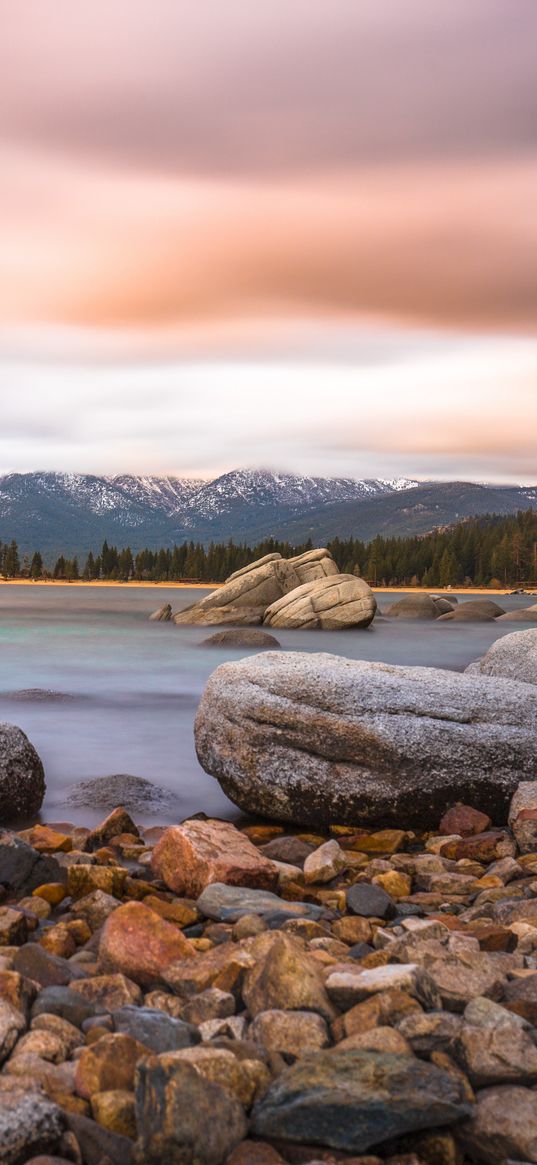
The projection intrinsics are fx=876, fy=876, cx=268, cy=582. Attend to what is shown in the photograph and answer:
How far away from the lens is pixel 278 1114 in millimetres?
4184

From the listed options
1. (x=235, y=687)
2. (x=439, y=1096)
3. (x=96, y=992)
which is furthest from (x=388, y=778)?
(x=439, y=1096)

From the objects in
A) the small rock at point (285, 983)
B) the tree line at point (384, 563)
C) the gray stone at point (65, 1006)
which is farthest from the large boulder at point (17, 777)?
the tree line at point (384, 563)

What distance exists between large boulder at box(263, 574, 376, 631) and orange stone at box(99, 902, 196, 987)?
44.7 m

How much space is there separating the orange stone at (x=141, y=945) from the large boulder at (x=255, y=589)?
48977mm

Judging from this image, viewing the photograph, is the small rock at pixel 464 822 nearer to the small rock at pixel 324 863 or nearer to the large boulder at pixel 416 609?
the small rock at pixel 324 863

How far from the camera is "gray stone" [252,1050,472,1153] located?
4.10m

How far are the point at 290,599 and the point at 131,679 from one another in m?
25.3

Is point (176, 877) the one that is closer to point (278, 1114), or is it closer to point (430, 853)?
point (430, 853)

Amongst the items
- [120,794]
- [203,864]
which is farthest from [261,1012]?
[120,794]

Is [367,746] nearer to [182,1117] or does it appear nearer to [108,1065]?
[108,1065]

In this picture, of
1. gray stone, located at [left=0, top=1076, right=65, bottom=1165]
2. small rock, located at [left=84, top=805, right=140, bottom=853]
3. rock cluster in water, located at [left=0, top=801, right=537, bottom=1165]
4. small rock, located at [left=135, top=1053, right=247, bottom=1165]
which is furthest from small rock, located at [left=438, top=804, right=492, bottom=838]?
gray stone, located at [left=0, top=1076, right=65, bottom=1165]

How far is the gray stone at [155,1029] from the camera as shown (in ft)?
16.0

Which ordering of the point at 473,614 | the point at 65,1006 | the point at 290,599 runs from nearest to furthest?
the point at 65,1006 → the point at 290,599 → the point at 473,614

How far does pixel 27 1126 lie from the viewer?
403 centimetres
